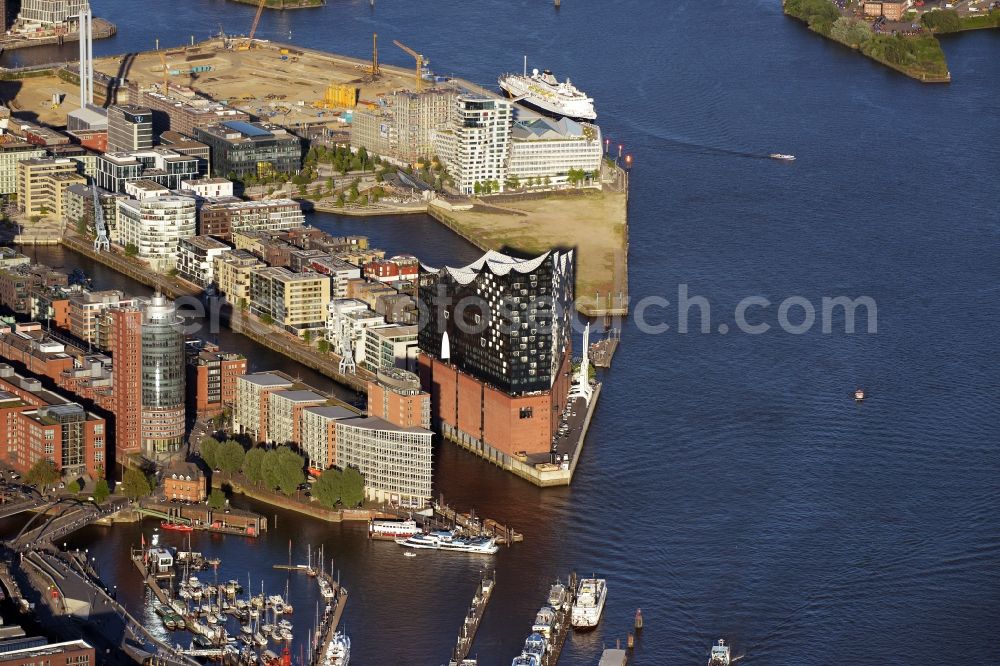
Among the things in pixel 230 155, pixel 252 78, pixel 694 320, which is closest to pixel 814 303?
pixel 694 320

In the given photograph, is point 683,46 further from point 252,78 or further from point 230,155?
point 230,155

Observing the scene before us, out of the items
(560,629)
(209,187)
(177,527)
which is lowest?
(209,187)

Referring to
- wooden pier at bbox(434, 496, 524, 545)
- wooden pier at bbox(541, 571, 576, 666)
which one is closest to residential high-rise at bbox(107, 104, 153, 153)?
wooden pier at bbox(434, 496, 524, 545)

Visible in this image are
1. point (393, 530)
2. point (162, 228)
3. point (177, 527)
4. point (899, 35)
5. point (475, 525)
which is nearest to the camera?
point (393, 530)

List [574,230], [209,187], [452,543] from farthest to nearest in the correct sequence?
[209,187] → [574,230] → [452,543]


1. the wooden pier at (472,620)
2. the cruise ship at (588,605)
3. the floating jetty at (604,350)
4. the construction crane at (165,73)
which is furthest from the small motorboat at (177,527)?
the construction crane at (165,73)

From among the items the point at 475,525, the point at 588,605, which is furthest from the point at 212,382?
the point at 588,605

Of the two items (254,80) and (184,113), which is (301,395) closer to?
(184,113)
